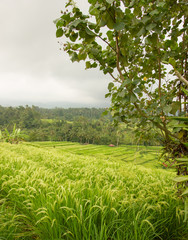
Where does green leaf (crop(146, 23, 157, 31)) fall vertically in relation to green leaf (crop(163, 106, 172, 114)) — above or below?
above

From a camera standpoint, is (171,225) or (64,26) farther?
(171,225)

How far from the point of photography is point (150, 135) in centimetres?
267

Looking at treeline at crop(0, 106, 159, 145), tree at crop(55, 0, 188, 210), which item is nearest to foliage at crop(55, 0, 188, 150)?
tree at crop(55, 0, 188, 210)

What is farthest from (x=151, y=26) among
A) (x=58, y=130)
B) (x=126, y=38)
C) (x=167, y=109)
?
(x=58, y=130)

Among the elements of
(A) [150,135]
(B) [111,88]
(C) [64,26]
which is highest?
(C) [64,26]

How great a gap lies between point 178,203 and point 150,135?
1.13m

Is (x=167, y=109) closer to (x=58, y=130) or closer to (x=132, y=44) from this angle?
(x=132, y=44)

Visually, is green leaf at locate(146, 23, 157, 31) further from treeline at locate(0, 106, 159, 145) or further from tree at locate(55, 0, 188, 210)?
treeline at locate(0, 106, 159, 145)

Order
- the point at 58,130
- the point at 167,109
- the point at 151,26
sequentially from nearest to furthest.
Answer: the point at 151,26, the point at 167,109, the point at 58,130

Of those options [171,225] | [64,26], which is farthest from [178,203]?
[64,26]

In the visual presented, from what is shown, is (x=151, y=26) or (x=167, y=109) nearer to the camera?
(x=151, y=26)

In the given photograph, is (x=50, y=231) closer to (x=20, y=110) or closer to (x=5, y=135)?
(x=5, y=135)

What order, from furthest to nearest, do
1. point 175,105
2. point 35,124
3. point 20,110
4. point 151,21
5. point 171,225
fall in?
point 20,110, point 35,124, point 171,225, point 175,105, point 151,21

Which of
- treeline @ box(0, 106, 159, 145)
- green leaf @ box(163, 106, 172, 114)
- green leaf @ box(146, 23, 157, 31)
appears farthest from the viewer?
treeline @ box(0, 106, 159, 145)
